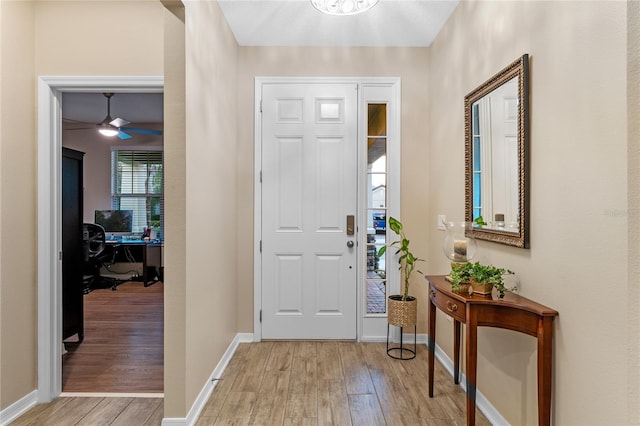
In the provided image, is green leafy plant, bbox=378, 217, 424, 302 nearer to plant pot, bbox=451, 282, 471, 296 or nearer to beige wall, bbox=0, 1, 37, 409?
plant pot, bbox=451, 282, 471, 296

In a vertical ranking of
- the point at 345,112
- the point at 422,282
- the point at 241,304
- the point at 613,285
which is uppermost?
the point at 345,112

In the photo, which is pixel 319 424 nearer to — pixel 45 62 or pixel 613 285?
pixel 613 285

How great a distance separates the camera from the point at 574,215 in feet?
4.76

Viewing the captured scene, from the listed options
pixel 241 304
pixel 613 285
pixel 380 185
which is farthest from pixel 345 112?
pixel 613 285

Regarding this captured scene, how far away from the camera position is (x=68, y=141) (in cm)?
623

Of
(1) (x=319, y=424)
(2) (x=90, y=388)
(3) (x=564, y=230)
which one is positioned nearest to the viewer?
(3) (x=564, y=230)

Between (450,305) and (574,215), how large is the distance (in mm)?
778

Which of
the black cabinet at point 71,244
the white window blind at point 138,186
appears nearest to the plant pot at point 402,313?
the black cabinet at point 71,244

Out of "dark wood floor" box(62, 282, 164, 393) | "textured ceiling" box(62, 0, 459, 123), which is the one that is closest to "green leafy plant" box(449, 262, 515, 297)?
"textured ceiling" box(62, 0, 459, 123)

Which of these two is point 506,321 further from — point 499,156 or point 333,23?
point 333,23

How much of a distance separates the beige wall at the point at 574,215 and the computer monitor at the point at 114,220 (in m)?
5.97

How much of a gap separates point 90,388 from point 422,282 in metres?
2.81

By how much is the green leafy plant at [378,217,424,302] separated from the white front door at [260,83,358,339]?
15.4 inches

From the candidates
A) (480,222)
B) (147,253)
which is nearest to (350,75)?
(480,222)
